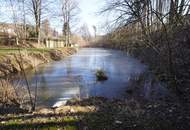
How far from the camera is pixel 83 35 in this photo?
97188mm

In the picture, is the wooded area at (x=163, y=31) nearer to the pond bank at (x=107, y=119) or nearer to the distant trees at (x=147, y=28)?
the distant trees at (x=147, y=28)

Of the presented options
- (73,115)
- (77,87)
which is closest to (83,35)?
(77,87)

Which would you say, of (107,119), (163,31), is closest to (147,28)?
(163,31)

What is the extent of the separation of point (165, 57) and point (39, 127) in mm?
6598

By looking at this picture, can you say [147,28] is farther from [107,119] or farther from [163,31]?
[107,119]

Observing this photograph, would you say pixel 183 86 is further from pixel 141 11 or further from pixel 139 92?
pixel 141 11

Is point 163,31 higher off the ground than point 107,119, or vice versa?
point 163,31

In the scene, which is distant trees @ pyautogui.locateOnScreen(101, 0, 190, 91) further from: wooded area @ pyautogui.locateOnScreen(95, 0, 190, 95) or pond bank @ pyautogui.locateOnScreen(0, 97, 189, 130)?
pond bank @ pyautogui.locateOnScreen(0, 97, 189, 130)

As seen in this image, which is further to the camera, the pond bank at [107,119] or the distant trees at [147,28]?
the distant trees at [147,28]

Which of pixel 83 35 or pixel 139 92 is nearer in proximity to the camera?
pixel 139 92

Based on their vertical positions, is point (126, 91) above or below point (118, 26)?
below

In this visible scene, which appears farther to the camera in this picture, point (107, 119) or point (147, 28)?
point (147, 28)

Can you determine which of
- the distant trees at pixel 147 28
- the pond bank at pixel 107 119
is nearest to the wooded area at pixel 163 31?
the distant trees at pixel 147 28

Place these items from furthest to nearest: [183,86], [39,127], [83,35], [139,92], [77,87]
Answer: [83,35]
[77,87]
[139,92]
[183,86]
[39,127]
